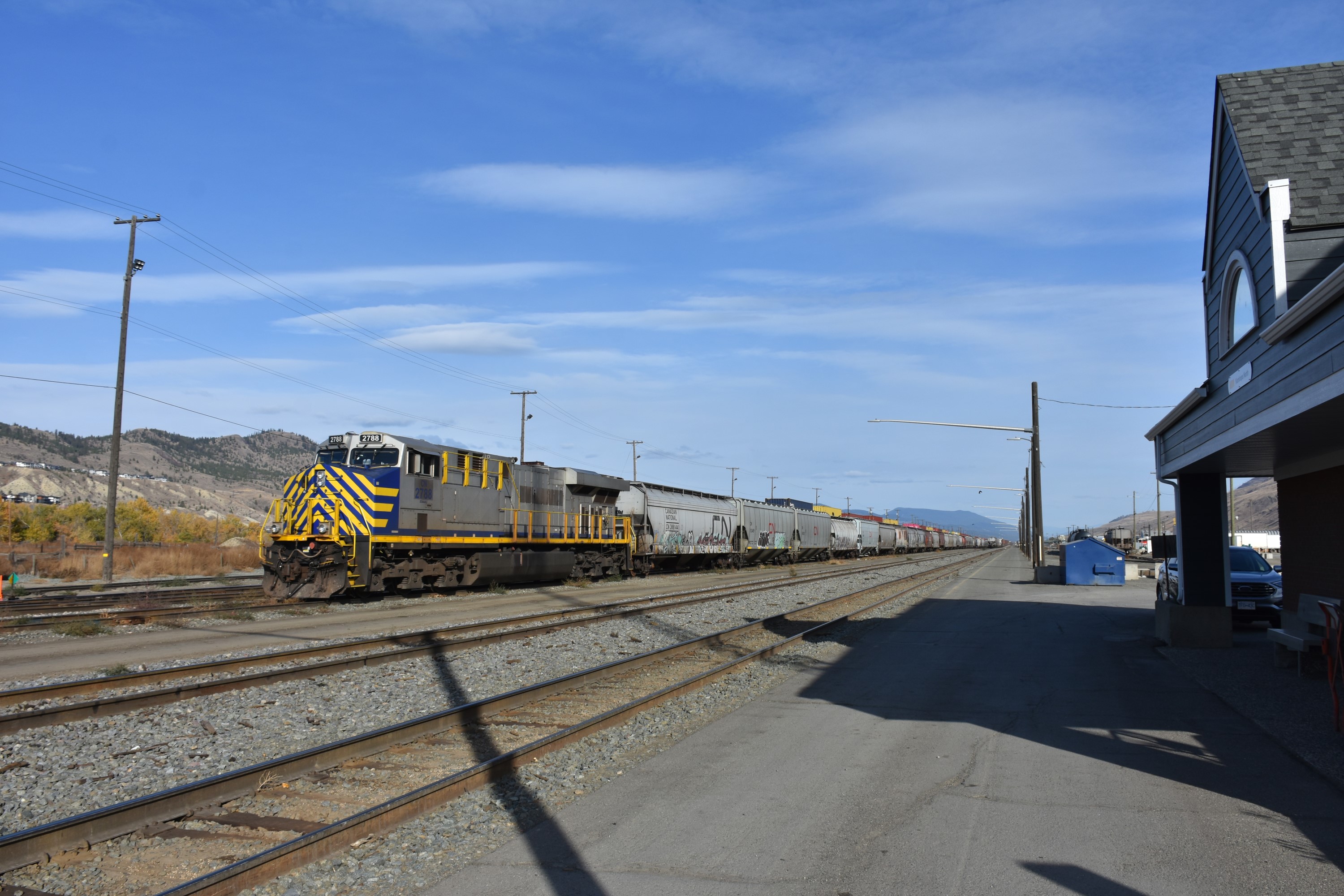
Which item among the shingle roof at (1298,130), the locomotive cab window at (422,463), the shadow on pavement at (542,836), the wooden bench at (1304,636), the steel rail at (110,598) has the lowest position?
the shadow on pavement at (542,836)

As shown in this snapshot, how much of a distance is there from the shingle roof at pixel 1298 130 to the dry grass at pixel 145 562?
31.6 metres

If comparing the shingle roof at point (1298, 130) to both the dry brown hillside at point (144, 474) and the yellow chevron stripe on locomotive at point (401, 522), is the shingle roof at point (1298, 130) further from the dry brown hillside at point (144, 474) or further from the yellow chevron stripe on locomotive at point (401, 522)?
the dry brown hillside at point (144, 474)

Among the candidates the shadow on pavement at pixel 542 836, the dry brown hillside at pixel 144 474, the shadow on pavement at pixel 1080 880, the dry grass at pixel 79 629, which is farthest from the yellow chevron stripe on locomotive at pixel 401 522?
the dry brown hillside at pixel 144 474

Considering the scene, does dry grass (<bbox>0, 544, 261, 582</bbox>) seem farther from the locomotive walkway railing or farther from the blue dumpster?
the blue dumpster

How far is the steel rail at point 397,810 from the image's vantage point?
14.9ft

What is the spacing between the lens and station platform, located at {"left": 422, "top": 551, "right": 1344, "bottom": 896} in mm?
4867

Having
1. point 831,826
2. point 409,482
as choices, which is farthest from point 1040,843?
point 409,482

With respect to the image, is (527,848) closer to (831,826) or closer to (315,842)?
(315,842)

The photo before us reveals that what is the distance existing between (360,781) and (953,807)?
13.8ft

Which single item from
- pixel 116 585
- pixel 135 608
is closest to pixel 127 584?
pixel 116 585

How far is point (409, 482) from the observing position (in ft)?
66.4

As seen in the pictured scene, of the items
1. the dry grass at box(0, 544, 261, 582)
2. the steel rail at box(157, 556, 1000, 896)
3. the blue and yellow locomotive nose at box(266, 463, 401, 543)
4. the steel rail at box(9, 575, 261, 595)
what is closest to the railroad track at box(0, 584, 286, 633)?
the blue and yellow locomotive nose at box(266, 463, 401, 543)

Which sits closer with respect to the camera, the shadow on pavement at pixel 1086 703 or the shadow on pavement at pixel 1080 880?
the shadow on pavement at pixel 1080 880

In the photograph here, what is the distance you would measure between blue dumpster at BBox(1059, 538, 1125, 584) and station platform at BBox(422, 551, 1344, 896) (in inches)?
892
